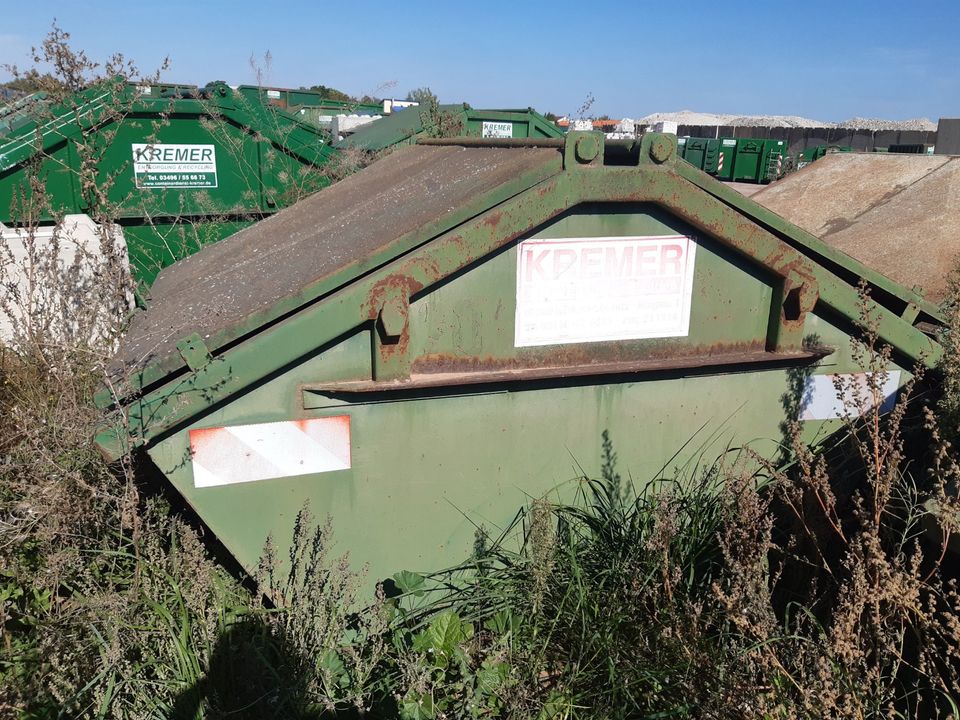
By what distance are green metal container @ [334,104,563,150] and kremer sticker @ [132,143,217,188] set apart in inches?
51.5

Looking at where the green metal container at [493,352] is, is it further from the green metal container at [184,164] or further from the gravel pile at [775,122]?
the gravel pile at [775,122]

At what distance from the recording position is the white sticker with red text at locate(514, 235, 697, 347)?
7.73 ft

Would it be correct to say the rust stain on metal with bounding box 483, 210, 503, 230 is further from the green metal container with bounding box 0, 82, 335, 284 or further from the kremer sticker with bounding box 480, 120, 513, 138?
the kremer sticker with bounding box 480, 120, 513, 138

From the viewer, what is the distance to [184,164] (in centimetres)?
713

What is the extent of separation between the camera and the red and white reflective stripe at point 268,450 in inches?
83.6

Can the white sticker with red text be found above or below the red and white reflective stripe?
above

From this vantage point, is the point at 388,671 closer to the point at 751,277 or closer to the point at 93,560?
the point at 93,560

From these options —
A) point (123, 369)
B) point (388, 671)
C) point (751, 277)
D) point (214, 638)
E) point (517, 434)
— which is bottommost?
point (388, 671)

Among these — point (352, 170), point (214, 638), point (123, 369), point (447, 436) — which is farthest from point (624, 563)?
point (352, 170)

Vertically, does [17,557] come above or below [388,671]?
above

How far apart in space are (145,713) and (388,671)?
65 centimetres

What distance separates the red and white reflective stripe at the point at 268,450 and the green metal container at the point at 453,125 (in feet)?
19.0

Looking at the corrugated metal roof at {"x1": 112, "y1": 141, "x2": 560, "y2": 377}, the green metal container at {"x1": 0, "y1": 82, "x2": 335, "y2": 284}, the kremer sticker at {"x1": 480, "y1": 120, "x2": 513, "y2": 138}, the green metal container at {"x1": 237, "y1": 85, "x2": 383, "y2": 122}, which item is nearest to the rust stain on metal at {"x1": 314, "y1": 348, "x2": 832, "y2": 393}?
the corrugated metal roof at {"x1": 112, "y1": 141, "x2": 560, "y2": 377}

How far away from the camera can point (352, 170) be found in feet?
21.9
